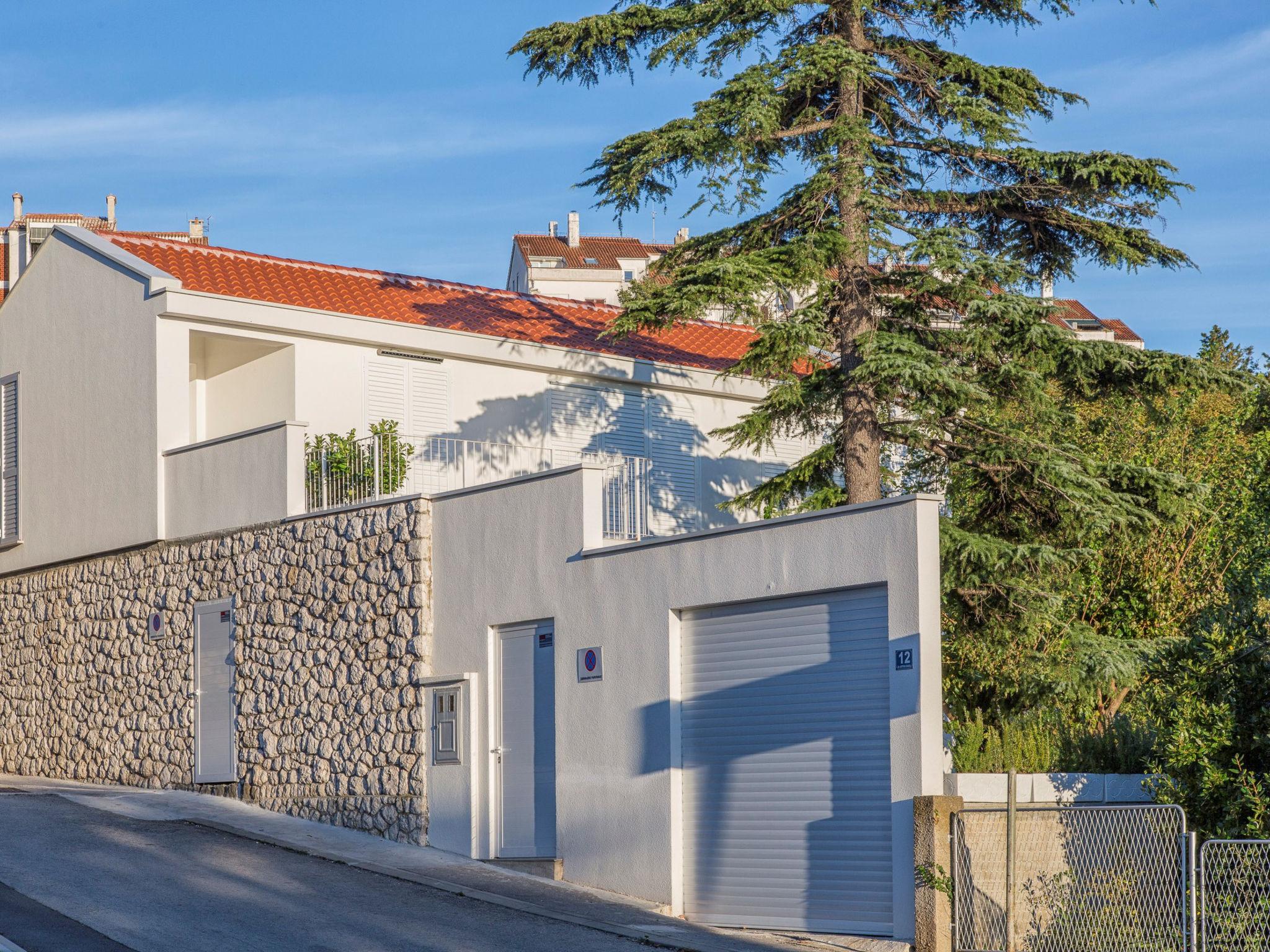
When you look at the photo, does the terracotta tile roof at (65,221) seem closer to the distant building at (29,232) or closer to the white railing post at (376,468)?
the distant building at (29,232)

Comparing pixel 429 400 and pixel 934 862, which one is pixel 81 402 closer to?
pixel 429 400

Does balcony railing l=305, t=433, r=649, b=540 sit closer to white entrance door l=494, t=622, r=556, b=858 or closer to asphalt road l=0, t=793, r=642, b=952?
white entrance door l=494, t=622, r=556, b=858

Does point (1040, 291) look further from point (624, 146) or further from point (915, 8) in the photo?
point (624, 146)

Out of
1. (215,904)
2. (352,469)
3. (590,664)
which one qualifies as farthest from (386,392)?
(215,904)

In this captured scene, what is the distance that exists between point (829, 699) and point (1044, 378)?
6.24 meters

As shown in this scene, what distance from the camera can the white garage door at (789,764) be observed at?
13320mm

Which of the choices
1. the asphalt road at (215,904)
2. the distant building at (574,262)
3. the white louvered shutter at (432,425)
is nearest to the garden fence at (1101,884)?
the asphalt road at (215,904)

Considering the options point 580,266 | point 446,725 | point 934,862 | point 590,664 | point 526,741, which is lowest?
point 934,862

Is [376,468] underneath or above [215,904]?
above

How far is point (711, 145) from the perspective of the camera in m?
17.4

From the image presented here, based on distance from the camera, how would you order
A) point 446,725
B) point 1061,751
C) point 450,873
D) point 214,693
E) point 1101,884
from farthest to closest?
point 214,693 < point 446,725 < point 450,873 < point 1061,751 < point 1101,884

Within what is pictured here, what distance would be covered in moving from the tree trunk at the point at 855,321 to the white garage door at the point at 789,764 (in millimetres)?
3773

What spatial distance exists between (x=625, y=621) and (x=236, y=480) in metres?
6.79

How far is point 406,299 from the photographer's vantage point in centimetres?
2475
